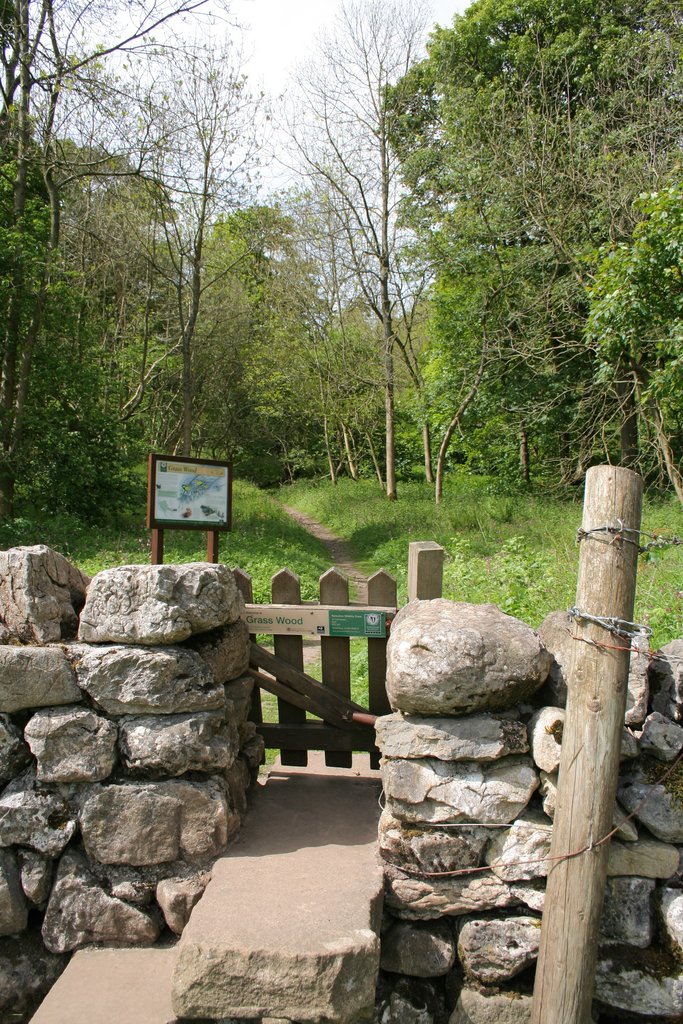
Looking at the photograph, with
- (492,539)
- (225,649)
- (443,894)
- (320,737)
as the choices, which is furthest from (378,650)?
(492,539)

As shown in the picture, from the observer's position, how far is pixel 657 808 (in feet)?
10.5

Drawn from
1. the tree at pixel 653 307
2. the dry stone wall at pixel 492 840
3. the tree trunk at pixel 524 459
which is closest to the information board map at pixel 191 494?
the dry stone wall at pixel 492 840

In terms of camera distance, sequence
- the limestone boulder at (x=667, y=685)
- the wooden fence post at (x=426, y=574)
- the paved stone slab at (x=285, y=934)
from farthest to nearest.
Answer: the wooden fence post at (x=426, y=574) < the limestone boulder at (x=667, y=685) < the paved stone slab at (x=285, y=934)

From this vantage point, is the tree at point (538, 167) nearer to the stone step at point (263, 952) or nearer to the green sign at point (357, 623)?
the green sign at point (357, 623)

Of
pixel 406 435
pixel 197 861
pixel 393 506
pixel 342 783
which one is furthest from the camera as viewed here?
pixel 406 435

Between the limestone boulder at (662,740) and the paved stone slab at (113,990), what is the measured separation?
231cm

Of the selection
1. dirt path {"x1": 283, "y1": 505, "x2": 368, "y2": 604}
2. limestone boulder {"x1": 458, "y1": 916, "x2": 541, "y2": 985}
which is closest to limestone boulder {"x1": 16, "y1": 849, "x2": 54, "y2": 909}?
limestone boulder {"x1": 458, "y1": 916, "x2": 541, "y2": 985}

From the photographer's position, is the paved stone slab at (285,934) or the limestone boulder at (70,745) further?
the limestone boulder at (70,745)

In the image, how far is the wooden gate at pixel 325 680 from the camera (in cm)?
443

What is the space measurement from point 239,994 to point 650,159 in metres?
15.7

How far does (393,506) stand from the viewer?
781 inches

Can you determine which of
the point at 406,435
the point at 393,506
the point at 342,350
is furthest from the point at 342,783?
the point at 406,435

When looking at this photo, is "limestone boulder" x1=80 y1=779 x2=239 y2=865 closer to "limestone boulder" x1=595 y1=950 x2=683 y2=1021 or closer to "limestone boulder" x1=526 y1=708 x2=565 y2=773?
"limestone boulder" x1=526 y1=708 x2=565 y2=773

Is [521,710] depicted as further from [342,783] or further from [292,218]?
[292,218]
